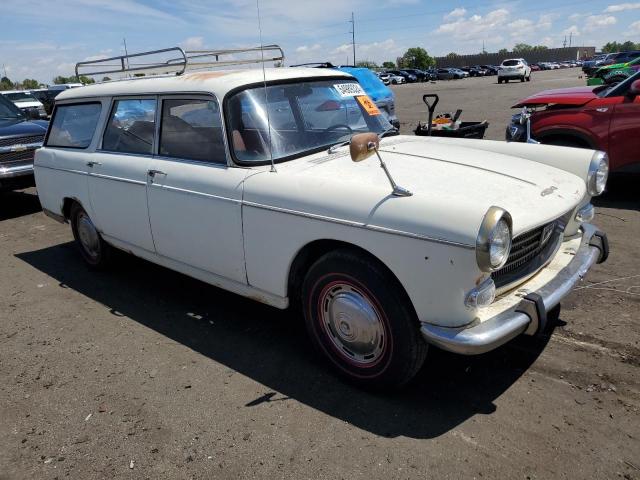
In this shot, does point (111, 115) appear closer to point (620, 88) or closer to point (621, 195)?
point (620, 88)

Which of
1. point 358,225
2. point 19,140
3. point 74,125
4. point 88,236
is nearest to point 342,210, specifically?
point 358,225

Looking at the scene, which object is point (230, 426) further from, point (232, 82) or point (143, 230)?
point (232, 82)

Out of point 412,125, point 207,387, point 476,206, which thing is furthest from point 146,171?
point 412,125

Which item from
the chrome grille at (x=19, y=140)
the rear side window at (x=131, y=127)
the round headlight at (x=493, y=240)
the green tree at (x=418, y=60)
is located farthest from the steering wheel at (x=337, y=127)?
the green tree at (x=418, y=60)

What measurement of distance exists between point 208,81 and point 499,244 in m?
2.34

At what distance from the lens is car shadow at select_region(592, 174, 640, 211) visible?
6.24 meters

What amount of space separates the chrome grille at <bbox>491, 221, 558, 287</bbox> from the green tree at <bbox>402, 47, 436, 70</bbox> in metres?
102

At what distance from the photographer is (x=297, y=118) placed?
3.68 m

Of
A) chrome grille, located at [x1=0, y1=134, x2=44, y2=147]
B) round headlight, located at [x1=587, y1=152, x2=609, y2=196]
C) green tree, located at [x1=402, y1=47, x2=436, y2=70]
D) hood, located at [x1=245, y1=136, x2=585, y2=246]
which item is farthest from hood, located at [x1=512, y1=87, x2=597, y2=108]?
green tree, located at [x1=402, y1=47, x2=436, y2=70]

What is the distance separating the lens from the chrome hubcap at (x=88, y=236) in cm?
500

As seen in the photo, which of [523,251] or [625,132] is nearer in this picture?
[523,251]

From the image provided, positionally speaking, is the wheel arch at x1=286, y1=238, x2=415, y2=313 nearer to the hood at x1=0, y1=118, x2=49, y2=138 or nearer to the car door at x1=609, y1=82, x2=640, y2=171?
the car door at x1=609, y1=82, x2=640, y2=171

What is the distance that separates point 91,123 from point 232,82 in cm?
196

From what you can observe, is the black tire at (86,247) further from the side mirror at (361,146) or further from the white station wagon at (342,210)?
the side mirror at (361,146)
